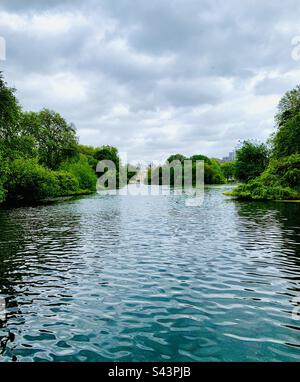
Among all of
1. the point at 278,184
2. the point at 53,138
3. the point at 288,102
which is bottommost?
the point at 278,184

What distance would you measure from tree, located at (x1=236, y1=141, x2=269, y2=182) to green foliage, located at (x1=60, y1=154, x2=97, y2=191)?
→ 3473 cm

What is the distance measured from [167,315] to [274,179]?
4207 cm

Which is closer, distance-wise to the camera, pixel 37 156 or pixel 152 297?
pixel 152 297

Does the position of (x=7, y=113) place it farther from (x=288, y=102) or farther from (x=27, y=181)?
(x=288, y=102)

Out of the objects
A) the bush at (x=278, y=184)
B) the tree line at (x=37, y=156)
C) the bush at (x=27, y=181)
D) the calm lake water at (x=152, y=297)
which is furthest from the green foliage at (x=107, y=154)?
the calm lake water at (x=152, y=297)

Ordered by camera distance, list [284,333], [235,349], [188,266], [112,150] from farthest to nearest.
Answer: [112,150] → [188,266] → [284,333] → [235,349]

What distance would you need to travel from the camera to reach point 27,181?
46688 millimetres

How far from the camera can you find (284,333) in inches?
299

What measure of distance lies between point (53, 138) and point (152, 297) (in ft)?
233

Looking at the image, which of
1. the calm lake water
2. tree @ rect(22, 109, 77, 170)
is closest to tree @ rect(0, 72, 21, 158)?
tree @ rect(22, 109, 77, 170)

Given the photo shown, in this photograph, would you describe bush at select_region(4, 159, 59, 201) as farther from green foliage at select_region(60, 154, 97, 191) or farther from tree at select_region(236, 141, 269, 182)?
tree at select_region(236, 141, 269, 182)

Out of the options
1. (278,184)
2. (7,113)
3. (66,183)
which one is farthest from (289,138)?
(66,183)
